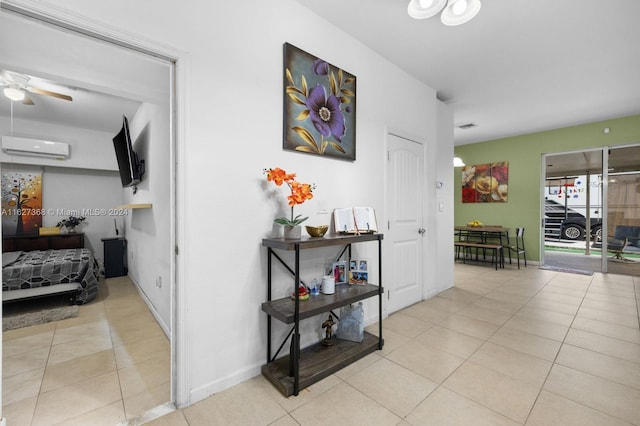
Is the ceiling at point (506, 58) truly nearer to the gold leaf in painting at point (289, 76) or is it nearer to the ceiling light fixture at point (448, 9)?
the ceiling light fixture at point (448, 9)

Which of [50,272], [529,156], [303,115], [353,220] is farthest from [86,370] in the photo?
[529,156]

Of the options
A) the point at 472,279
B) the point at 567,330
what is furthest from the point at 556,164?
the point at 567,330

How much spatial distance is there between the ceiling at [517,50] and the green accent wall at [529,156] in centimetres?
58

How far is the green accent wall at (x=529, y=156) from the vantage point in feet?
16.5

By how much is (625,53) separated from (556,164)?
14.0ft

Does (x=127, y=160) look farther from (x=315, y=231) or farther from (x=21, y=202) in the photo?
(x=315, y=231)

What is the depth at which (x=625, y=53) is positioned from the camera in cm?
296

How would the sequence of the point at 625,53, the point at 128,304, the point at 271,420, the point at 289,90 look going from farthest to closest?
the point at 128,304 → the point at 625,53 → the point at 289,90 → the point at 271,420

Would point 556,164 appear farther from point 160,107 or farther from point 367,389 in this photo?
point 160,107

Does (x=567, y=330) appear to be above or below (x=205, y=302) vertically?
below

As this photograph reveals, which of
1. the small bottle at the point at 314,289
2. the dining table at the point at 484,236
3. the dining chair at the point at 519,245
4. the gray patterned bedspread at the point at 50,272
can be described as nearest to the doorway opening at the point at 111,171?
the gray patterned bedspread at the point at 50,272

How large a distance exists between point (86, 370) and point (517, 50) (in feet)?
16.2

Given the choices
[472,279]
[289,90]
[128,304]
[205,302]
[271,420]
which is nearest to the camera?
[271,420]

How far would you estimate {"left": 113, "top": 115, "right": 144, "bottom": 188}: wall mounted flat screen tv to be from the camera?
11.3ft
